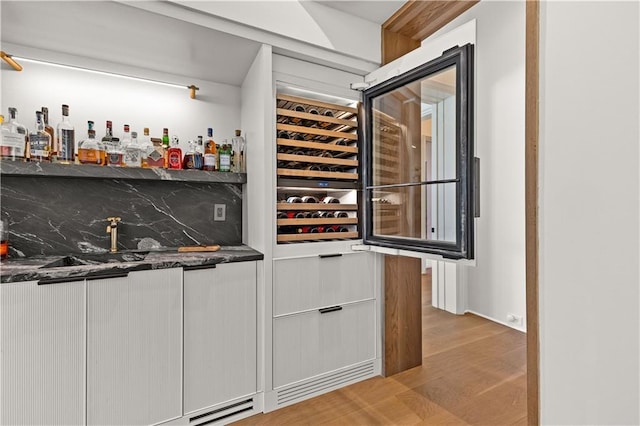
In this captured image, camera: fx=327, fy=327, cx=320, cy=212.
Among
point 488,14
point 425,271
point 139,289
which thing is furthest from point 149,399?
point 425,271

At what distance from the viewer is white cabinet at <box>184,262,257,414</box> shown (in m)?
1.70

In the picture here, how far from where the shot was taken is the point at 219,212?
2.28m

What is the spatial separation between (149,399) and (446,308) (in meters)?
3.07

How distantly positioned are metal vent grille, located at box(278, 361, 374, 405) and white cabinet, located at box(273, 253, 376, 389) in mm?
44

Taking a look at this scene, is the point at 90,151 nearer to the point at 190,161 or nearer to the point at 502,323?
the point at 190,161

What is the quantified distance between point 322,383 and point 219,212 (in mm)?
1307

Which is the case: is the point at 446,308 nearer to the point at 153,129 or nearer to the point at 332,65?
the point at 332,65

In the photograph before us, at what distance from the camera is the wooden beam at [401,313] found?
7.40 feet

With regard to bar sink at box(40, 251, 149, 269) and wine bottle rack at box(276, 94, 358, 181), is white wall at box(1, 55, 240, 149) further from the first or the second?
bar sink at box(40, 251, 149, 269)

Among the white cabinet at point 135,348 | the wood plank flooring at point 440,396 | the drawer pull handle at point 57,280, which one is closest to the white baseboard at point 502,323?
the wood plank flooring at point 440,396

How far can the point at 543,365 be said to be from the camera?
0.53m

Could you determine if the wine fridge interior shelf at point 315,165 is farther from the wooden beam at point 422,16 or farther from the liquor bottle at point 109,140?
the liquor bottle at point 109,140

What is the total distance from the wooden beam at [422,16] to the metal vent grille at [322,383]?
2263 mm

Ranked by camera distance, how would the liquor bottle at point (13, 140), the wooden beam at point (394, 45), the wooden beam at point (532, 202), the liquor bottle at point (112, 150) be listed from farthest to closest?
the wooden beam at point (394, 45)
the liquor bottle at point (112, 150)
the liquor bottle at point (13, 140)
the wooden beam at point (532, 202)
